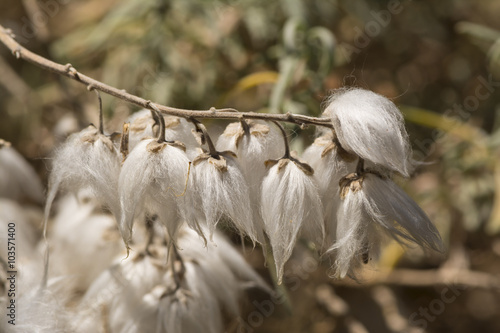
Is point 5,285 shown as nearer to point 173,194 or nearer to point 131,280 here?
point 131,280

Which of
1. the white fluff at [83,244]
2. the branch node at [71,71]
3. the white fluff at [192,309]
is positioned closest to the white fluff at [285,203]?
the white fluff at [192,309]

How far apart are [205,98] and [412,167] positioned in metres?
0.90

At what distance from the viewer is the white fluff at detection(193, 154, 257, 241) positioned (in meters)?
0.84

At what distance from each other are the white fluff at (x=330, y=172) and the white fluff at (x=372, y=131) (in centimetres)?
4

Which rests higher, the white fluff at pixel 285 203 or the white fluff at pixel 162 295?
the white fluff at pixel 285 203

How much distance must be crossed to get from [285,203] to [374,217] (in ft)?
0.46

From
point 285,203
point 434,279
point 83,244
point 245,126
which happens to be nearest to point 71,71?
point 245,126

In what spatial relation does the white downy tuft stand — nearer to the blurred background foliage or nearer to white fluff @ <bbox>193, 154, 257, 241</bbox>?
white fluff @ <bbox>193, 154, 257, 241</bbox>

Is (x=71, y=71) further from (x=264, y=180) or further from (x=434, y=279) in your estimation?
(x=434, y=279)

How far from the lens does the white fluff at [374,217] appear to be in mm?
861

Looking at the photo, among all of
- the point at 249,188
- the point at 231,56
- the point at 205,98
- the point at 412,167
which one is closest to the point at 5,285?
the point at 249,188

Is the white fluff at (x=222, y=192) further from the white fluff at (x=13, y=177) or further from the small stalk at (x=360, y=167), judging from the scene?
the white fluff at (x=13, y=177)

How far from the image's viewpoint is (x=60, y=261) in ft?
4.50


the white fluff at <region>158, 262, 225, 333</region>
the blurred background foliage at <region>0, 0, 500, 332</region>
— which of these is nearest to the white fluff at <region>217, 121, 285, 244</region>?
the white fluff at <region>158, 262, 225, 333</region>
